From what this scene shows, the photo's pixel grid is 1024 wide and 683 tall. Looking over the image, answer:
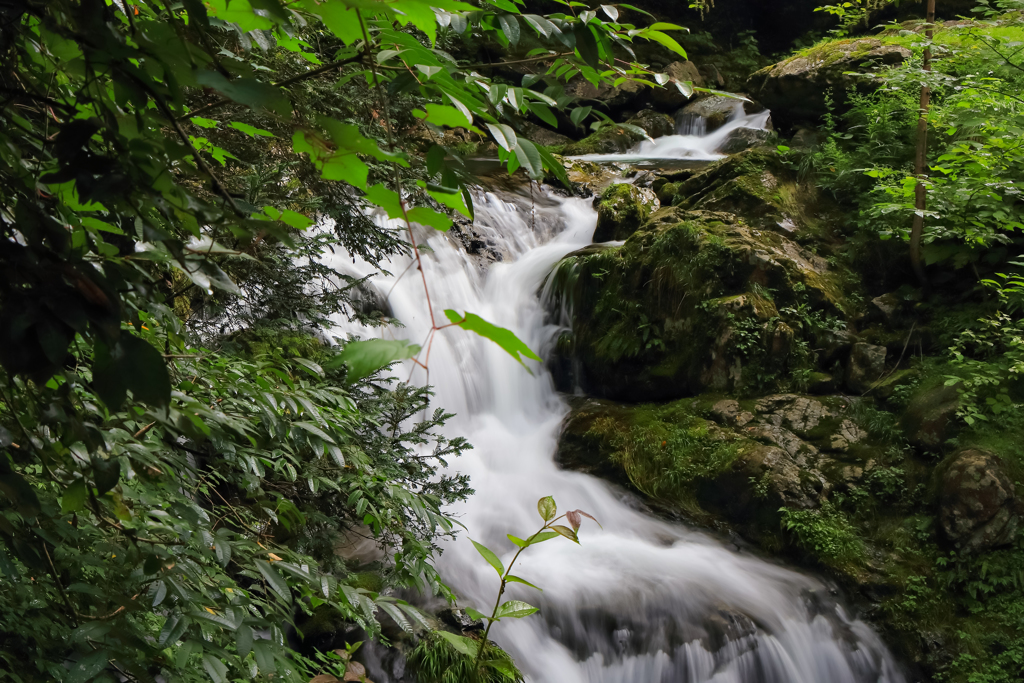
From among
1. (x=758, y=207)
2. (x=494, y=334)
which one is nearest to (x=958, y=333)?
(x=758, y=207)

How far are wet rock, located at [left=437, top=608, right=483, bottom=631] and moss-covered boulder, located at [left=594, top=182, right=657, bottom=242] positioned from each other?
566 cm

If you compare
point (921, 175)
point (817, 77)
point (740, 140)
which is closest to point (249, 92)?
point (921, 175)

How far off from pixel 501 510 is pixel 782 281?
3526mm

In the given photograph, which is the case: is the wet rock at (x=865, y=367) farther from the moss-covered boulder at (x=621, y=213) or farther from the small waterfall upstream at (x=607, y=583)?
the moss-covered boulder at (x=621, y=213)

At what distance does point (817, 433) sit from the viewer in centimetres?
557

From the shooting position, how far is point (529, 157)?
950mm

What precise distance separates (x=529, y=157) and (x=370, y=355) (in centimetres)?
49

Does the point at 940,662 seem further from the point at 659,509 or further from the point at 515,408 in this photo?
the point at 515,408

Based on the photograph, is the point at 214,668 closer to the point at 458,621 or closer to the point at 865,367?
the point at 458,621

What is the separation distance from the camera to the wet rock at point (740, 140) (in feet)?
39.8

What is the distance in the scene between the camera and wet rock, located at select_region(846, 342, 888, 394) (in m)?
5.84

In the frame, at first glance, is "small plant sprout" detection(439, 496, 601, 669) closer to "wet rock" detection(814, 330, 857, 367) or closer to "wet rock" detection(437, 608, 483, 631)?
"wet rock" detection(437, 608, 483, 631)

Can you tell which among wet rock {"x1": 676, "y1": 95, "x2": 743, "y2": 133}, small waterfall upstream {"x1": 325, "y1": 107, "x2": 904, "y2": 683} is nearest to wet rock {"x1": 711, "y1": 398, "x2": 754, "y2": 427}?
small waterfall upstream {"x1": 325, "y1": 107, "x2": 904, "y2": 683}

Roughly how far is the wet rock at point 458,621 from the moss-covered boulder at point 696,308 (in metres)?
3.41
